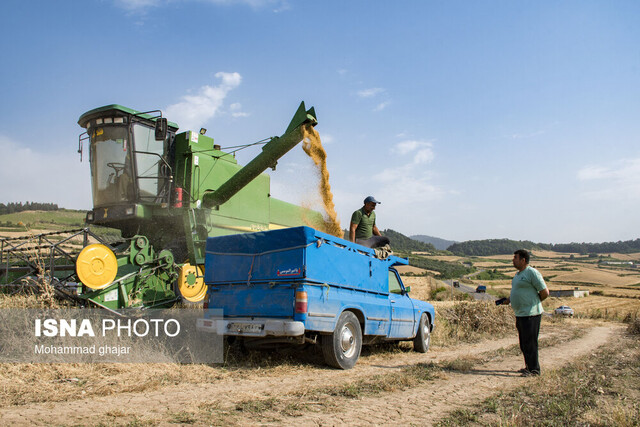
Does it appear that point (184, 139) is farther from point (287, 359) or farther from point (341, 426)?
point (341, 426)

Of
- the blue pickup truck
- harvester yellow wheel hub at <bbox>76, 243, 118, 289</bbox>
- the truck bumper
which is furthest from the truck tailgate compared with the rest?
harvester yellow wheel hub at <bbox>76, 243, 118, 289</bbox>

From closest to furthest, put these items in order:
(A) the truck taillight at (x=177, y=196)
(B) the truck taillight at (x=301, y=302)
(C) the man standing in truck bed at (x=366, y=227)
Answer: (B) the truck taillight at (x=301, y=302) < (C) the man standing in truck bed at (x=366, y=227) < (A) the truck taillight at (x=177, y=196)

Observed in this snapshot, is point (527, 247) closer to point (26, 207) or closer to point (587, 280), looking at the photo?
point (587, 280)

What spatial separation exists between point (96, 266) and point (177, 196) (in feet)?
9.63

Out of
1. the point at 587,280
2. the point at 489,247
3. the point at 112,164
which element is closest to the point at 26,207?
the point at 112,164

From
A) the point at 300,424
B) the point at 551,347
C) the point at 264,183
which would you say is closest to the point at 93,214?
the point at 264,183

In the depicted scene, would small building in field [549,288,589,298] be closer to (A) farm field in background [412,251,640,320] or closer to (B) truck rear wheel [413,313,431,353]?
(A) farm field in background [412,251,640,320]

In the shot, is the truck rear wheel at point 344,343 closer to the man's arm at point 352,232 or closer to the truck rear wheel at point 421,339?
the man's arm at point 352,232

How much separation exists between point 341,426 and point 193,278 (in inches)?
285

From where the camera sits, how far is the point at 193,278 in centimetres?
1038

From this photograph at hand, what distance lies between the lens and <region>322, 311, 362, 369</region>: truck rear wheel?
259 inches

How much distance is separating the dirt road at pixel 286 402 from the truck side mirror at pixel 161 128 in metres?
5.85

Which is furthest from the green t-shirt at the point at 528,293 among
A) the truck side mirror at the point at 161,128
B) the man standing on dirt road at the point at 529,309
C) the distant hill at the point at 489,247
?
the distant hill at the point at 489,247

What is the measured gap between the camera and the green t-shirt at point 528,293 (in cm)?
664
